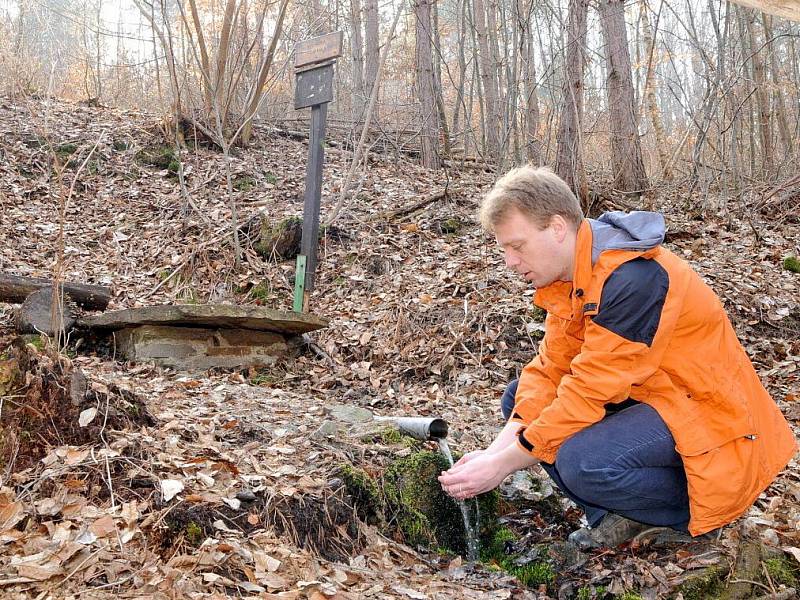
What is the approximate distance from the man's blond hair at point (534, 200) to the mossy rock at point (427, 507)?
137 centimetres

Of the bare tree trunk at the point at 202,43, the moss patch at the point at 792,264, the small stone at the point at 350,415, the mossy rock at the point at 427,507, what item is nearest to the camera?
the mossy rock at the point at 427,507

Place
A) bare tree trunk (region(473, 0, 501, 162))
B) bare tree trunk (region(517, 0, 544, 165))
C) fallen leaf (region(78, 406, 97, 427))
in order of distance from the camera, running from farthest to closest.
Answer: bare tree trunk (region(473, 0, 501, 162)) → bare tree trunk (region(517, 0, 544, 165)) → fallen leaf (region(78, 406, 97, 427))

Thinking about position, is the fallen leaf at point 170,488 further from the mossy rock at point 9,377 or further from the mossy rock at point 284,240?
the mossy rock at point 284,240

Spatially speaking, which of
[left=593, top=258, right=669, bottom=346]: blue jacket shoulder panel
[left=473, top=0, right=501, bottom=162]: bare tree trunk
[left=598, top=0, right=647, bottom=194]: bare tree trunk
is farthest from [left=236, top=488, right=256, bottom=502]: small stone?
[left=473, top=0, right=501, bottom=162]: bare tree trunk

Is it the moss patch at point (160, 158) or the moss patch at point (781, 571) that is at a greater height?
the moss patch at point (160, 158)

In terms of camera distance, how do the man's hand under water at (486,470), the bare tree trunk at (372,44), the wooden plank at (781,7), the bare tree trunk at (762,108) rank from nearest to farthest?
the wooden plank at (781,7) → the man's hand under water at (486,470) → the bare tree trunk at (762,108) → the bare tree trunk at (372,44)

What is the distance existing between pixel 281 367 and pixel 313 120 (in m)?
2.71

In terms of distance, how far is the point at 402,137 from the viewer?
38.5ft

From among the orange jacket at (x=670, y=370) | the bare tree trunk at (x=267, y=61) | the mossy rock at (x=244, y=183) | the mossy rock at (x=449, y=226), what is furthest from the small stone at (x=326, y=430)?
the mossy rock at (x=244, y=183)

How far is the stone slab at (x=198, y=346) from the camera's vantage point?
5.59 meters

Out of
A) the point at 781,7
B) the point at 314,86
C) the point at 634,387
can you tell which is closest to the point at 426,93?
the point at 314,86

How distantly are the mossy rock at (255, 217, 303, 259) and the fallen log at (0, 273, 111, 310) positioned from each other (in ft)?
6.60

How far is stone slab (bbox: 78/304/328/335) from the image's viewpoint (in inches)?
213

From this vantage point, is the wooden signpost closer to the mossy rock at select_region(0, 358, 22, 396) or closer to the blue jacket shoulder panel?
the mossy rock at select_region(0, 358, 22, 396)
